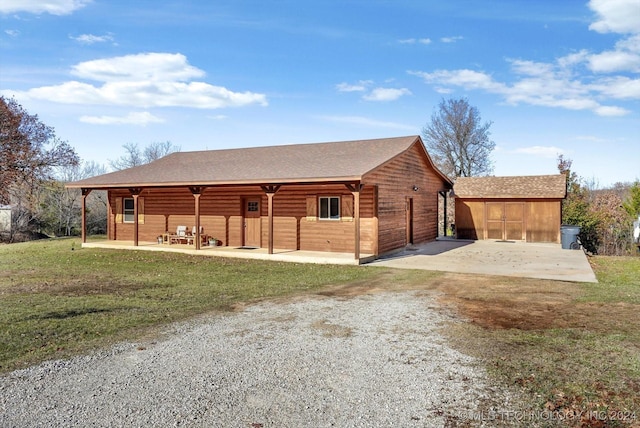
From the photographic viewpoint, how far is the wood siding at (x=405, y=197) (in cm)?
1516

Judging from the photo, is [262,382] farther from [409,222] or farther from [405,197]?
[409,222]

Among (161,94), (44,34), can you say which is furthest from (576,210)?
(161,94)

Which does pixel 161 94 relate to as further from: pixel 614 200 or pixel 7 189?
pixel 614 200

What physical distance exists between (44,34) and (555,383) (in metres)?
18.8

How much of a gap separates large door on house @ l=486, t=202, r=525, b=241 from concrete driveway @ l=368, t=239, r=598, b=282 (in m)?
1.36

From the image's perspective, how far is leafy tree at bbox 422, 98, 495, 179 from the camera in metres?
38.4

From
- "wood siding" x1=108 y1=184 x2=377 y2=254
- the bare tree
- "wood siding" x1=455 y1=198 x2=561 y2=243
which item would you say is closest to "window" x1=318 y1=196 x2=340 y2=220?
"wood siding" x1=108 y1=184 x2=377 y2=254

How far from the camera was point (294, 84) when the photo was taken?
987 inches

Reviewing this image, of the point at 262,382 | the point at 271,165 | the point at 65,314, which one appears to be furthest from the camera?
the point at 271,165

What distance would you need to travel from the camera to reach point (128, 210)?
65.3ft

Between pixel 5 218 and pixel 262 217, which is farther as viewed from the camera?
pixel 5 218

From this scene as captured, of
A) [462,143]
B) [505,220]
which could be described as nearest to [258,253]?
[505,220]

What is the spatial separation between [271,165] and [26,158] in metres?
21.4

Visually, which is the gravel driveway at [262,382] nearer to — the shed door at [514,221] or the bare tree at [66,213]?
→ the shed door at [514,221]
